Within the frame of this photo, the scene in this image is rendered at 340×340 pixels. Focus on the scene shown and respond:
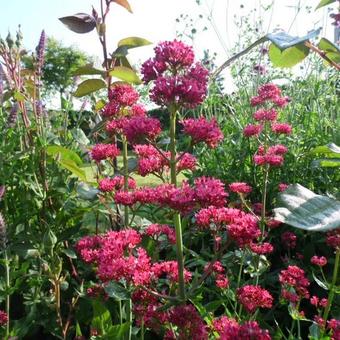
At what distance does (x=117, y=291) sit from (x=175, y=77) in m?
0.60

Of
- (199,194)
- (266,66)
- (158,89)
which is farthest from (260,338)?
(266,66)

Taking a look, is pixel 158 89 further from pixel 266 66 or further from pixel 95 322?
pixel 266 66

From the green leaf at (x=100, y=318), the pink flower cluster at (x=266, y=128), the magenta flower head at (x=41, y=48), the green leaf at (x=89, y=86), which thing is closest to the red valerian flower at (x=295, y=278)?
the pink flower cluster at (x=266, y=128)

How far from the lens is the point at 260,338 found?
68cm

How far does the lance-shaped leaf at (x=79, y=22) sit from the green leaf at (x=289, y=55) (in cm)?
126

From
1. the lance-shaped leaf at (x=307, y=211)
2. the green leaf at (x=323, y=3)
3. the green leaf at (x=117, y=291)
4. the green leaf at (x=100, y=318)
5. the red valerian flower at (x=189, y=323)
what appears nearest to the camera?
the lance-shaped leaf at (x=307, y=211)

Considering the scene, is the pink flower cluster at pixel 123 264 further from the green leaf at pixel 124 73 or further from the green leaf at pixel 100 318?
the green leaf at pixel 124 73

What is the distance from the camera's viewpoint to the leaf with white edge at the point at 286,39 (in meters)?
0.52

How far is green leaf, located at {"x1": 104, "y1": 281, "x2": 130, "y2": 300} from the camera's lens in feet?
3.90

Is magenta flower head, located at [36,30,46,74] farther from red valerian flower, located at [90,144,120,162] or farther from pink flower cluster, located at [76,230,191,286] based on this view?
pink flower cluster, located at [76,230,191,286]

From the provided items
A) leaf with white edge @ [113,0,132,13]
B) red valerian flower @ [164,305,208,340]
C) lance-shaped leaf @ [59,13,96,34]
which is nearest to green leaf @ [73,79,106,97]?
lance-shaped leaf @ [59,13,96,34]

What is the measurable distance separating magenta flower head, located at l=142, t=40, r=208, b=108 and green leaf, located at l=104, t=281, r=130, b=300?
0.52 meters

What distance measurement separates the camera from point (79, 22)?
5.96ft

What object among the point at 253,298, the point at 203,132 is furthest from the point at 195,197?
the point at 253,298
